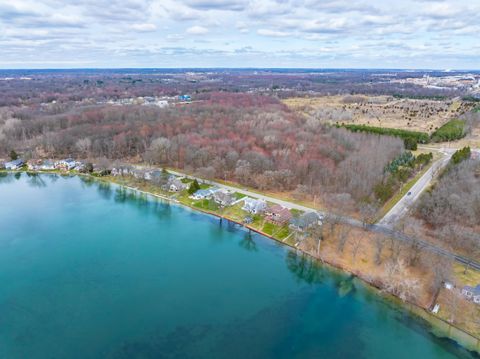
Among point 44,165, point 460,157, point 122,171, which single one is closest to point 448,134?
point 460,157

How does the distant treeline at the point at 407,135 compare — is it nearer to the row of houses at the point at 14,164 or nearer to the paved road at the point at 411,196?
the paved road at the point at 411,196

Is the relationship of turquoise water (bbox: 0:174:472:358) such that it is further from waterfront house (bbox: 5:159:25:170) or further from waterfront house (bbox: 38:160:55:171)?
waterfront house (bbox: 5:159:25:170)

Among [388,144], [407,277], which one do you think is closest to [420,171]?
[388,144]

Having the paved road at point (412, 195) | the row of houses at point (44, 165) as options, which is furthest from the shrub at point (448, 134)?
the row of houses at point (44, 165)

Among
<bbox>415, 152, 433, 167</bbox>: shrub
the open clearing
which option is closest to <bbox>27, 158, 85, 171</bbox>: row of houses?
<bbox>415, 152, 433, 167</bbox>: shrub

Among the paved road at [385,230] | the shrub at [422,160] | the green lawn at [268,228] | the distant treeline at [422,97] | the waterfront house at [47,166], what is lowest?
the green lawn at [268,228]
